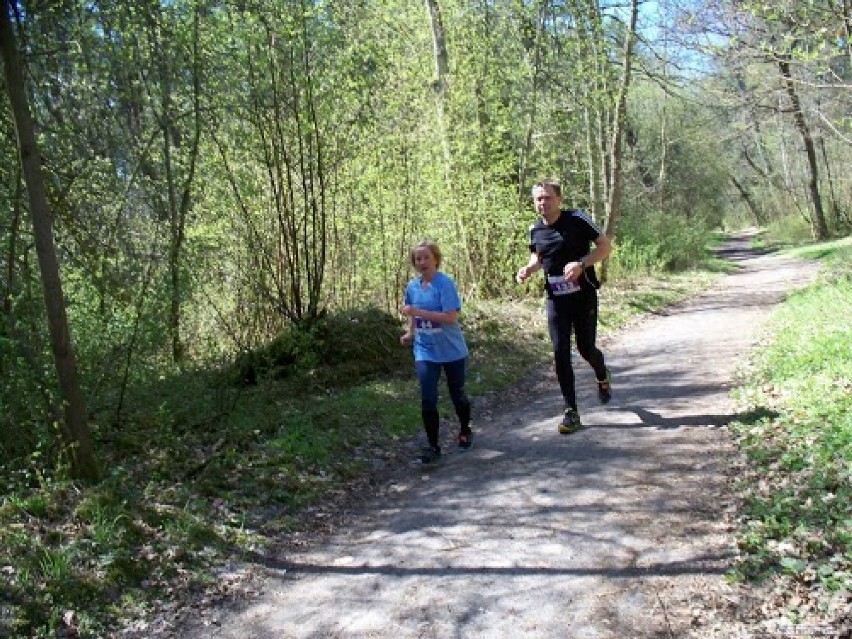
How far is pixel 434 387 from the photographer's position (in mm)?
6148

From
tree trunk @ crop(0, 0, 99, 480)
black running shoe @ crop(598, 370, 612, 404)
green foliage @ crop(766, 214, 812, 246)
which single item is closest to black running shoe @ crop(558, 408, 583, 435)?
black running shoe @ crop(598, 370, 612, 404)

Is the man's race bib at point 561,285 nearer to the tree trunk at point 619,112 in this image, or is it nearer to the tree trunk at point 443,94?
the tree trunk at point 443,94

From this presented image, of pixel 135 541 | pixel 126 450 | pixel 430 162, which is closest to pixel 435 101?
pixel 430 162

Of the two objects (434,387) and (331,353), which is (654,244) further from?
(434,387)

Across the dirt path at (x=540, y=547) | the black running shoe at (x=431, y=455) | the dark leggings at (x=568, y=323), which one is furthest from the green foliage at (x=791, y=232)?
the black running shoe at (x=431, y=455)

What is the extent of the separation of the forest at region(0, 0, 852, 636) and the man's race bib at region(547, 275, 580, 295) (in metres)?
2.43

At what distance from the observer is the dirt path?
347 centimetres

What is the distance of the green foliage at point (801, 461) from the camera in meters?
3.65

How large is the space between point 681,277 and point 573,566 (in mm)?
20233

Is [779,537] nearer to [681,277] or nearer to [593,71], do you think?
[593,71]

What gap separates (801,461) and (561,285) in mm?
2309

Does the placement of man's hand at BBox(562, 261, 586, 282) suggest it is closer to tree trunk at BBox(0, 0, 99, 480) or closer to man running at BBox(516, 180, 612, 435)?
man running at BBox(516, 180, 612, 435)

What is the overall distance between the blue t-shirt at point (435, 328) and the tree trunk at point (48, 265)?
2.71 m

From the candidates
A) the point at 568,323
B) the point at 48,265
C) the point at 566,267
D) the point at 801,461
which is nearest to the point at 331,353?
the point at 568,323
